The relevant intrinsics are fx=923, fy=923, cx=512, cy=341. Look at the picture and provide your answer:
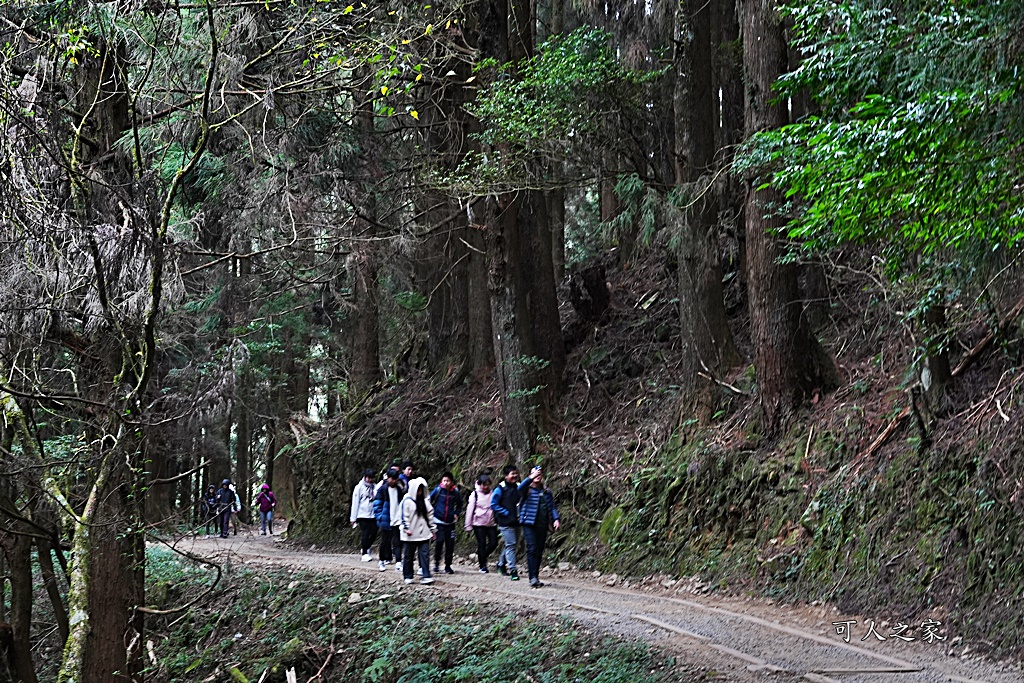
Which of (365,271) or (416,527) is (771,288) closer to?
(416,527)

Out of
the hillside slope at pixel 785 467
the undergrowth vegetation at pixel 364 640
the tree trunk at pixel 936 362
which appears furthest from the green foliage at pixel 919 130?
the undergrowth vegetation at pixel 364 640

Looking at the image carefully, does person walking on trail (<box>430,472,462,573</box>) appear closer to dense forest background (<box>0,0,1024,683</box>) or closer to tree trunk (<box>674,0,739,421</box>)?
dense forest background (<box>0,0,1024,683</box>)

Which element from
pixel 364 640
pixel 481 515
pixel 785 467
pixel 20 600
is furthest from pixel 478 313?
pixel 20 600

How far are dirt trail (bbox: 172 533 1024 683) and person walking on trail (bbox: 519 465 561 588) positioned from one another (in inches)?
15.7

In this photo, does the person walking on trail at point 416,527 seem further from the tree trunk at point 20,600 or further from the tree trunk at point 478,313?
the tree trunk at point 478,313

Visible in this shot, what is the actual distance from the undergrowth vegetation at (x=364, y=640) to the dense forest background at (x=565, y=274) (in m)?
2.24

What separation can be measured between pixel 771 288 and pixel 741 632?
5636 millimetres

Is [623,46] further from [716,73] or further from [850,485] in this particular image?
[850,485]

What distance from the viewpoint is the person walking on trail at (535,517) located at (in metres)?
13.4

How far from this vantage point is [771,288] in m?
13.6

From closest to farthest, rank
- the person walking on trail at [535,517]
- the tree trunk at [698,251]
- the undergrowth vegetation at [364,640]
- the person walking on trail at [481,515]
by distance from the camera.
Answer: the undergrowth vegetation at [364,640] < the person walking on trail at [535,517] < the person walking on trail at [481,515] < the tree trunk at [698,251]

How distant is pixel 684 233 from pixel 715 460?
12.3 feet

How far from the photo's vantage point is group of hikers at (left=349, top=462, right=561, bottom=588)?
44.2 feet

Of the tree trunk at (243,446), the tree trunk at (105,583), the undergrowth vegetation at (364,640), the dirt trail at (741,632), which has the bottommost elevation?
the undergrowth vegetation at (364,640)
